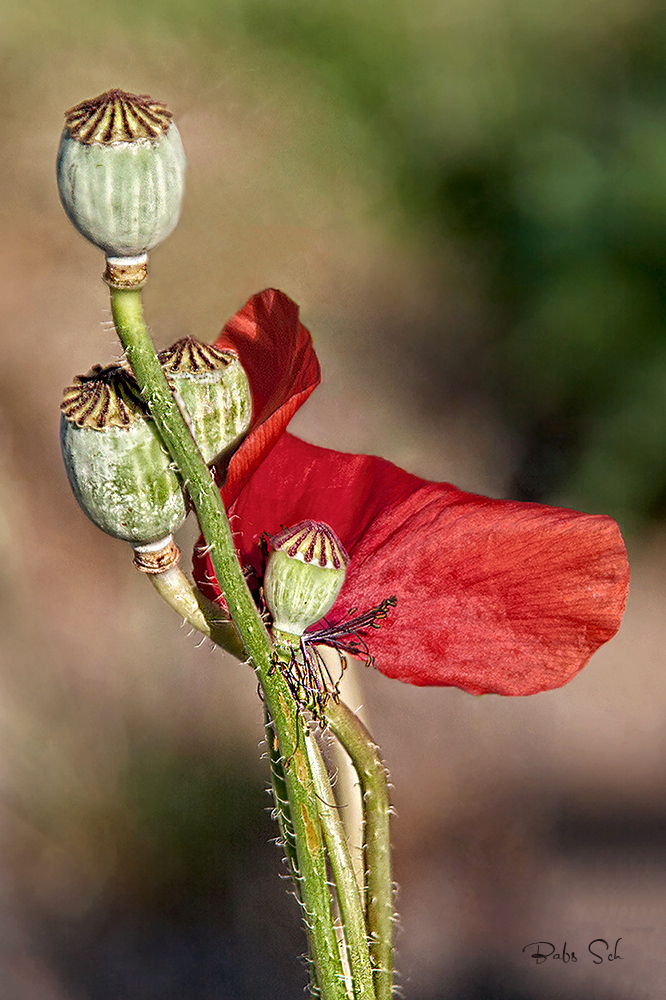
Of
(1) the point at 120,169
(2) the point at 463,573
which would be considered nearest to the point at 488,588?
(2) the point at 463,573

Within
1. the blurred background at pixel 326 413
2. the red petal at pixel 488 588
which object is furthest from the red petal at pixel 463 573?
the blurred background at pixel 326 413

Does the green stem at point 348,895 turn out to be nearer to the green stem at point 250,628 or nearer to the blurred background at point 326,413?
the green stem at point 250,628

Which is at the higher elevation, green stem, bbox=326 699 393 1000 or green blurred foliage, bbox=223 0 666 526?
green blurred foliage, bbox=223 0 666 526

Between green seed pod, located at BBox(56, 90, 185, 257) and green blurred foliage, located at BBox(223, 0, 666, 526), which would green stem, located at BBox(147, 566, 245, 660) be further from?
green blurred foliage, located at BBox(223, 0, 666, 526)
